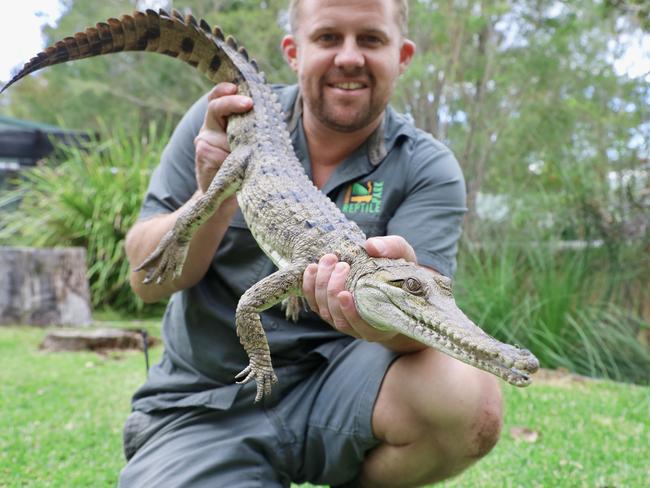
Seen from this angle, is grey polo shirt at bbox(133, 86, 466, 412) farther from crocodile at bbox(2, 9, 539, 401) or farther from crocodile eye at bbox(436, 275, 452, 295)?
crocodile eye at bbox(436, 275, 452, 295)

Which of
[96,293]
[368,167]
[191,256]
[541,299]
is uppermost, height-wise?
[368,167]

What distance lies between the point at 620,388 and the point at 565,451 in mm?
1882

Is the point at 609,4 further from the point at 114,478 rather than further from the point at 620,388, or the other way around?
the point at 114,478

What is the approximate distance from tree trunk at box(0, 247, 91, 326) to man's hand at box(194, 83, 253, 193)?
4893 mm

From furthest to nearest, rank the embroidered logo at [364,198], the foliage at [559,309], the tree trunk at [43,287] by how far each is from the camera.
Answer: the tree trunk at [43,287], the foliage at [559,309], the embroidered logo at [364,198]

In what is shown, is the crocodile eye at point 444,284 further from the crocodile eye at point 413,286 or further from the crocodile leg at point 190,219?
the crocodile leg at point 190,219

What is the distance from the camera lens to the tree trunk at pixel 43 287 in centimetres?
680

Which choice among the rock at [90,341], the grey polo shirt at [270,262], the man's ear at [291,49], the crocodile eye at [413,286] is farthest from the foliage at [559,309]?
the crocodile eye at [413,286]

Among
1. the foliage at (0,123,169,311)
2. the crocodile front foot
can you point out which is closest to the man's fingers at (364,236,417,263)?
the crocodile front foot

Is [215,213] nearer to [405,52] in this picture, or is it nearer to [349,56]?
[349,56]

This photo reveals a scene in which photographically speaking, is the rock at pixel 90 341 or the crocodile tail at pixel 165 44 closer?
the crocodile tail at pixel 165 44

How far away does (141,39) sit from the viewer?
2648mm

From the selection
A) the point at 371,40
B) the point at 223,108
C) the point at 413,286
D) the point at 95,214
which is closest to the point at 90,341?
the point at 95,214

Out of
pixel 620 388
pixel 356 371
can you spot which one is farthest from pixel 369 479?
pixel 620 388
